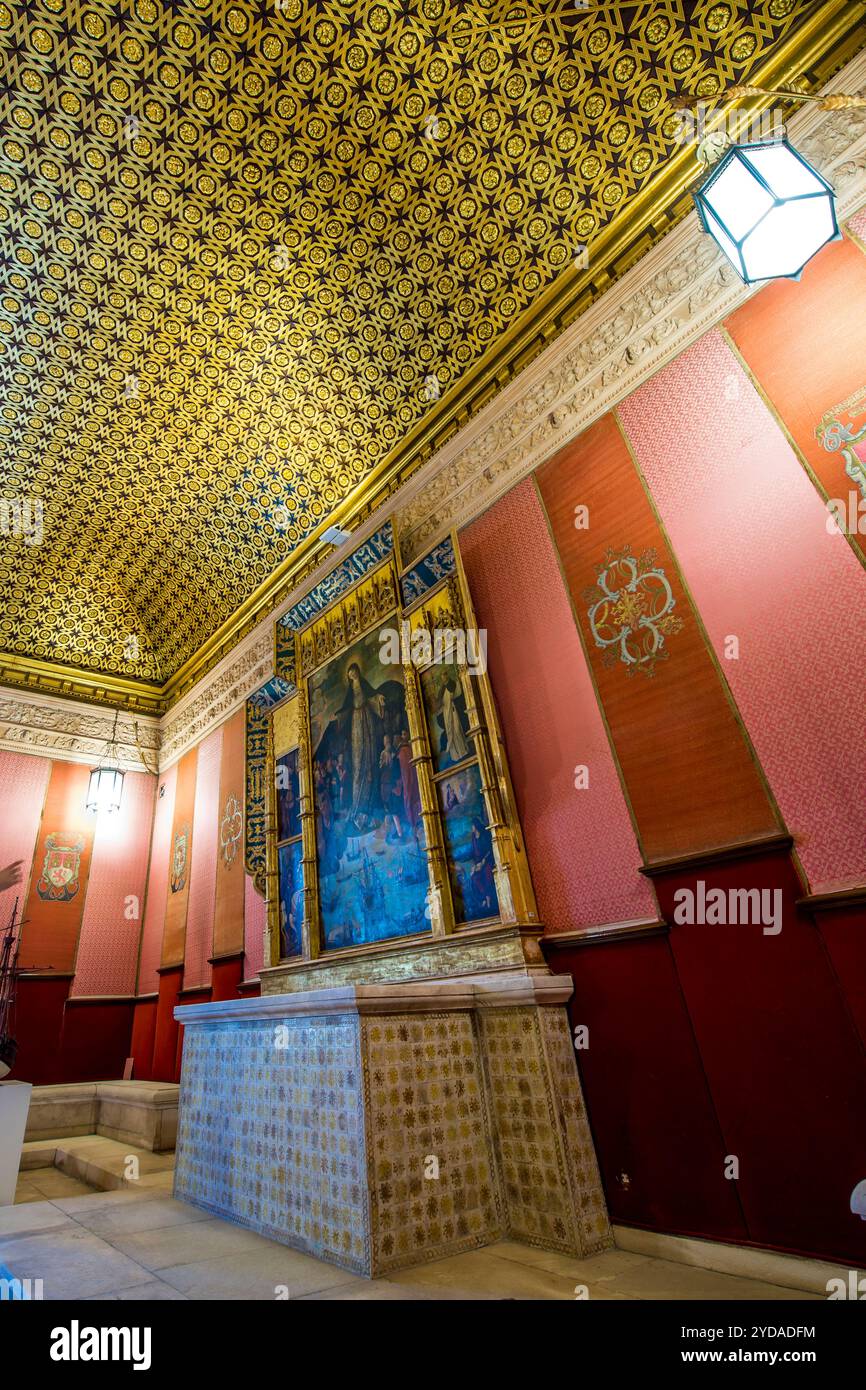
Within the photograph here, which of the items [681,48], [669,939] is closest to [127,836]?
[669,939]

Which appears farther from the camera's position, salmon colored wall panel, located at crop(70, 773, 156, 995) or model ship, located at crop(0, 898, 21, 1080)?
salmon colored wall panel, located at crop(70, 773, 156, 995)

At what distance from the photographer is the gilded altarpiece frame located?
414 centimetres

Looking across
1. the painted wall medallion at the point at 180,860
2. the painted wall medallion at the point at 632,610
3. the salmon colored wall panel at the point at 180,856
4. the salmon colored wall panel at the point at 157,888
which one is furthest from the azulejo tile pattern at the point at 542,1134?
the salmon colored wall panel at the point at 157,888

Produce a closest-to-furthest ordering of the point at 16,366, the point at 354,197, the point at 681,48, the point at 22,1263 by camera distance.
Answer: the point at 22,1263, the point at 681,48, the point at 354,197, the point at 16,366

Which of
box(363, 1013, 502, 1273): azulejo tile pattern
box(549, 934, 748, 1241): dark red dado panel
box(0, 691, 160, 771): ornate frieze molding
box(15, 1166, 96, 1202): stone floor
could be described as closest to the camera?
box(363, 1013, 502, 1273): azulejo tile pattern

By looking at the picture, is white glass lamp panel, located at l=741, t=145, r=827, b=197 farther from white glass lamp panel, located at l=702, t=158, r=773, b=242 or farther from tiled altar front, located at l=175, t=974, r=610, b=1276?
tiled altar front, located at l=175, t=974, r=610, b=1276

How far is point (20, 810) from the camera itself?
8359 mm

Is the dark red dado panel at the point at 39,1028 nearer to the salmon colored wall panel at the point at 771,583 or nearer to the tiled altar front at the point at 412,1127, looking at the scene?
the tiled altar front at the point at 412,1127

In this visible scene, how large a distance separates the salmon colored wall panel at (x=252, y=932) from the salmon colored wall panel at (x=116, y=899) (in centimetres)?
282

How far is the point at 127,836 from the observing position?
916cm

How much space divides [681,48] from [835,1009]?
522cm

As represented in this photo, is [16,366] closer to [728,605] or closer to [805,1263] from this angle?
[728,605]

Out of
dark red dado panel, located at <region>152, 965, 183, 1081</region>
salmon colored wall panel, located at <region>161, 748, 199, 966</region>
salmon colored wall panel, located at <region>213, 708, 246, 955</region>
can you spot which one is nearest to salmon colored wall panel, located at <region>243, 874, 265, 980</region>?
salmon colored wall panel, located at <region>213, 708, 246, 955</region>

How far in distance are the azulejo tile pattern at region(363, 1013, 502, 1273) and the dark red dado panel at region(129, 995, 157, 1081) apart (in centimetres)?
584
